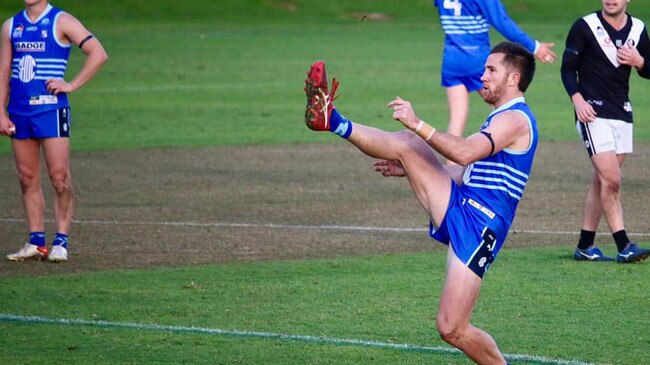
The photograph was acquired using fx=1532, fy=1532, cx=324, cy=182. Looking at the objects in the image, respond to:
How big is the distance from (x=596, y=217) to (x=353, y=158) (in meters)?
8.12

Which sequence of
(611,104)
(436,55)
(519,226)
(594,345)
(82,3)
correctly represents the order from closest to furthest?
(594,345) < (611,104) < (519,226) < (436,55) < (82,3)

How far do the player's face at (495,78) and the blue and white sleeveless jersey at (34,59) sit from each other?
17.3 feet

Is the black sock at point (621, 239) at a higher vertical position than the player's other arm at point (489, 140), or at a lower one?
lower

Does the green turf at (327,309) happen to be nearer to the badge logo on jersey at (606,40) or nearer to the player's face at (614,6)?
the badge logo on jersey at (606,40)

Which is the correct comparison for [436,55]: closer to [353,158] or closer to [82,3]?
[353,158]

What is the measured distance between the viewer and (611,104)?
12680 millimetres

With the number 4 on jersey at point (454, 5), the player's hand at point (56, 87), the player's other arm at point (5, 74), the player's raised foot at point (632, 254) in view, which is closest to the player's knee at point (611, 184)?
the player's raised foot at point (632, 254)

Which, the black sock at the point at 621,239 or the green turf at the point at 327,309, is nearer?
the green turf at the point at 327,309

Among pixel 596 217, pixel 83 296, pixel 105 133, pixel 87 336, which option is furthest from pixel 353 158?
pixel 87 336

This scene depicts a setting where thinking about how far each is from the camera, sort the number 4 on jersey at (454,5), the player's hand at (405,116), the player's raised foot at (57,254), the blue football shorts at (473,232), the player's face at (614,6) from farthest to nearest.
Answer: the number 4 on jersey at (454,5) → the player's raised foot at (57,254) → the player's face at (614,6) → the blue football shorts at (473,232) → the player's hand at (405,116)

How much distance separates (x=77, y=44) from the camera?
1309 centimetres

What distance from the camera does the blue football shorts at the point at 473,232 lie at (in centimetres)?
842

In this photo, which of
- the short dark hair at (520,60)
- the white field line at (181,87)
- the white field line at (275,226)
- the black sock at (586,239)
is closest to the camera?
the short dark hair at (520,60)

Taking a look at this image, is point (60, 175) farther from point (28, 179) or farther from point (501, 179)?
point (501, 179)
